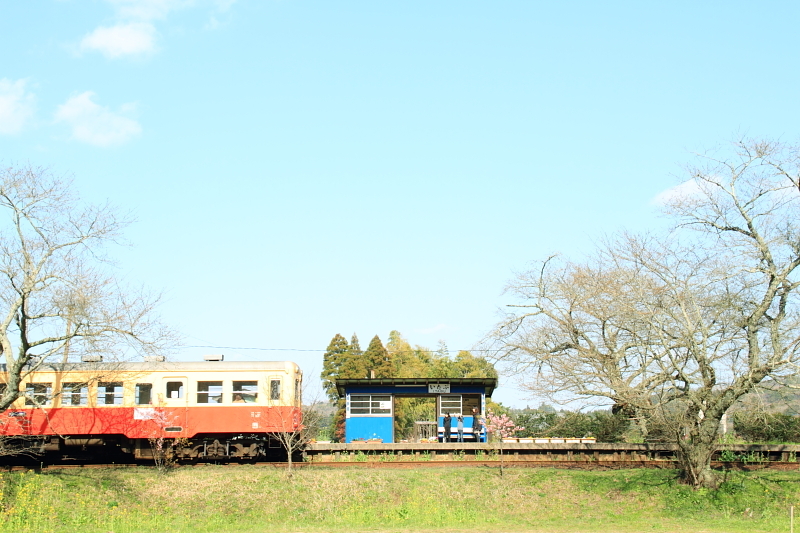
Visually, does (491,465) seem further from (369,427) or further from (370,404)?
(370,404)

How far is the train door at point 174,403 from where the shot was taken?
2235cm

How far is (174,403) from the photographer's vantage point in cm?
2256

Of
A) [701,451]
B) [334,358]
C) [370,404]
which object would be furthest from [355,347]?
[701,451]

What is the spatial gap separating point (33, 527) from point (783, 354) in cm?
1792

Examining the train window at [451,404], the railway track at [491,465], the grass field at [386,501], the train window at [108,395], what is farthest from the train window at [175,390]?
the train window at [451,404]

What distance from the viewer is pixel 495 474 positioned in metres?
21.0

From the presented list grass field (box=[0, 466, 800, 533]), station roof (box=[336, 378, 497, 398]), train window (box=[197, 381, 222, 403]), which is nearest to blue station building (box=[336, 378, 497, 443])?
station roof (box=[336, 378, 497, 398])

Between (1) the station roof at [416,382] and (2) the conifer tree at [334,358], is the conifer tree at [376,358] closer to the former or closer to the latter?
(2) the conifer tree at [334,358]

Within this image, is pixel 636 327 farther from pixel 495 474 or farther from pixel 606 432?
pixel 606 432

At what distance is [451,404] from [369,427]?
10.5 feet

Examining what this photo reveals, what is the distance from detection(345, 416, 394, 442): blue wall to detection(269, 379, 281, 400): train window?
17.9ft

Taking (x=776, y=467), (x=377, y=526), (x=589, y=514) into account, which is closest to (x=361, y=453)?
(x=377, y=526)

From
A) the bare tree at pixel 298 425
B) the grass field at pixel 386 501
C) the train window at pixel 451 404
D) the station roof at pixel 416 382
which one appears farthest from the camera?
the train window at pixel 451 404

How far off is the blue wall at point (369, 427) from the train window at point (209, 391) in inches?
251
